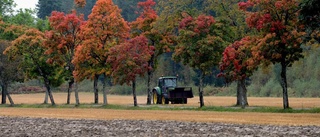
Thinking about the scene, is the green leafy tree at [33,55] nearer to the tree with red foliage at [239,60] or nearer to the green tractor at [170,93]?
the green tractor at [170,93]

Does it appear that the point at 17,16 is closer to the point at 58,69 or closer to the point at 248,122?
the point at 58,69

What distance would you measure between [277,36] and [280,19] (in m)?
1.59

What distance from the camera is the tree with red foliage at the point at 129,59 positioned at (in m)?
63.4

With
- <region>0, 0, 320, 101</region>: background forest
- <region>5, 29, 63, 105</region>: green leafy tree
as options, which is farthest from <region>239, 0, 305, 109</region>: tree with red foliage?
<region>5, 29, 63, 105</region>: green leafy tree

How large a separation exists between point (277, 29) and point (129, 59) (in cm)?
1951

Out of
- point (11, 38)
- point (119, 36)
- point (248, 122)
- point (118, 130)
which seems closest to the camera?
point (118, 130)

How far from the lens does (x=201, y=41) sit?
58719mm

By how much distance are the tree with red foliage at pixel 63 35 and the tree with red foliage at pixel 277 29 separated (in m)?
26.0

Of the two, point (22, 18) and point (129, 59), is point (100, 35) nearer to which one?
point (129, 59)

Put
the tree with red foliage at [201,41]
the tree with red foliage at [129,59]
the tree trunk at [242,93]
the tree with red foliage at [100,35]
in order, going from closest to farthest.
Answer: the tree trunk at [242,93] < the tree with red foliage at [201,41] < the tree with red foliage at [129,59] < the tree with red foliage at [100,35]

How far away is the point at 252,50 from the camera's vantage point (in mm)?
52125

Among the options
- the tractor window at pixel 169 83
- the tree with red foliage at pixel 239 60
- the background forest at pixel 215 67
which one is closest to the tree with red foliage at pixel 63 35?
the background forest at pixel 215 67

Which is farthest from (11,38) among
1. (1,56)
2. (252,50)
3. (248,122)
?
(248,122)

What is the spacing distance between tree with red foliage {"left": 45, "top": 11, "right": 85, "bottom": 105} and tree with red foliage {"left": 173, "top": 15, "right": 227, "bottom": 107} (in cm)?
1458
